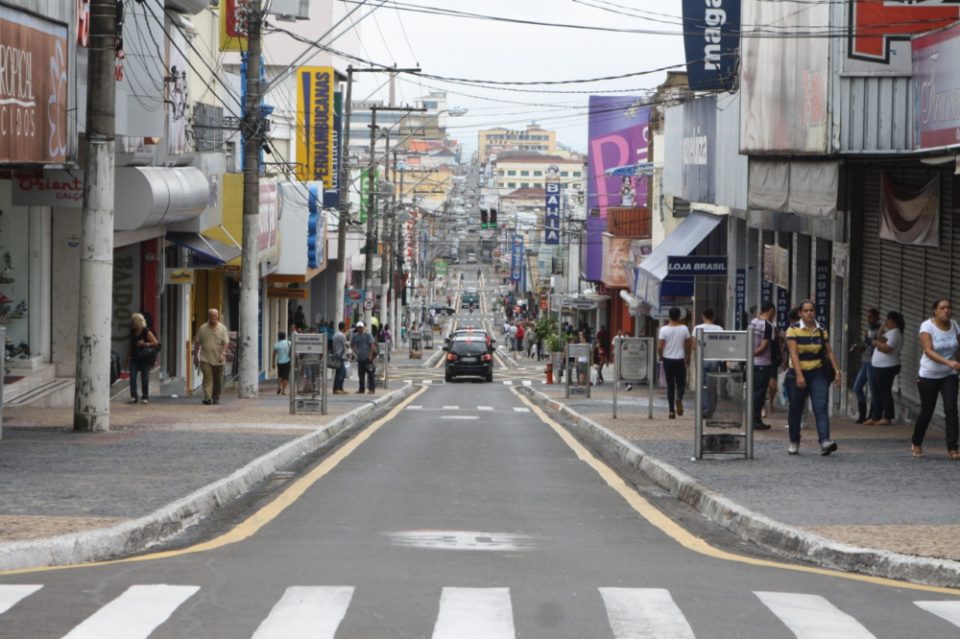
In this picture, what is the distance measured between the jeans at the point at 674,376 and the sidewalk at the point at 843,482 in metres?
1.04

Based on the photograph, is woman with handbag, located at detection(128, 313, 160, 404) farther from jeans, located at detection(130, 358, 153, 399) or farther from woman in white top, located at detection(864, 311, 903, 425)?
woman in white top, located at detection(864, 311, 903, 425)

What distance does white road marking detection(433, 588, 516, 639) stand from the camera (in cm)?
780

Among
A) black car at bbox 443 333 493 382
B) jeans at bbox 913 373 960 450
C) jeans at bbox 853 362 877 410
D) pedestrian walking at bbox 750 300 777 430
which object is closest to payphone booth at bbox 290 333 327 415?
pedestrian walking at bbox 750 300 777 430

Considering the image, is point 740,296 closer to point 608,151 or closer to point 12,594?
point 12,594

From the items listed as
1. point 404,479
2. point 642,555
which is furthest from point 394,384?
point 642,555

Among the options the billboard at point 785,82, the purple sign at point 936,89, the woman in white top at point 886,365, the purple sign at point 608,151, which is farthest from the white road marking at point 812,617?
the purple sign at point 608,151

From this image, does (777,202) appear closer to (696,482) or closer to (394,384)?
(696,482)

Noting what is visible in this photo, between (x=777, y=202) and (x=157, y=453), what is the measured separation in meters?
11.7

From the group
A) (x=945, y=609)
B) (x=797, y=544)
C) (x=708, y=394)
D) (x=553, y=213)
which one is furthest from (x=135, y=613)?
(x=553, y=213)

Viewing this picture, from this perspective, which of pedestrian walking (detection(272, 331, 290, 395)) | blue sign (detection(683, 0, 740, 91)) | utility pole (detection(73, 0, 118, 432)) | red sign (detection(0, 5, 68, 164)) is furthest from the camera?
pedestrian walking (detection(272, 331, 290, 395))

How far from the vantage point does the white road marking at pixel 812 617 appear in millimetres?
8047

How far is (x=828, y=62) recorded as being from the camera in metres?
21.7

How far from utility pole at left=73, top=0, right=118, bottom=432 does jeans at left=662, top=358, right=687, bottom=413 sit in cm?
921

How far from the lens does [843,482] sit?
50.7 ft
